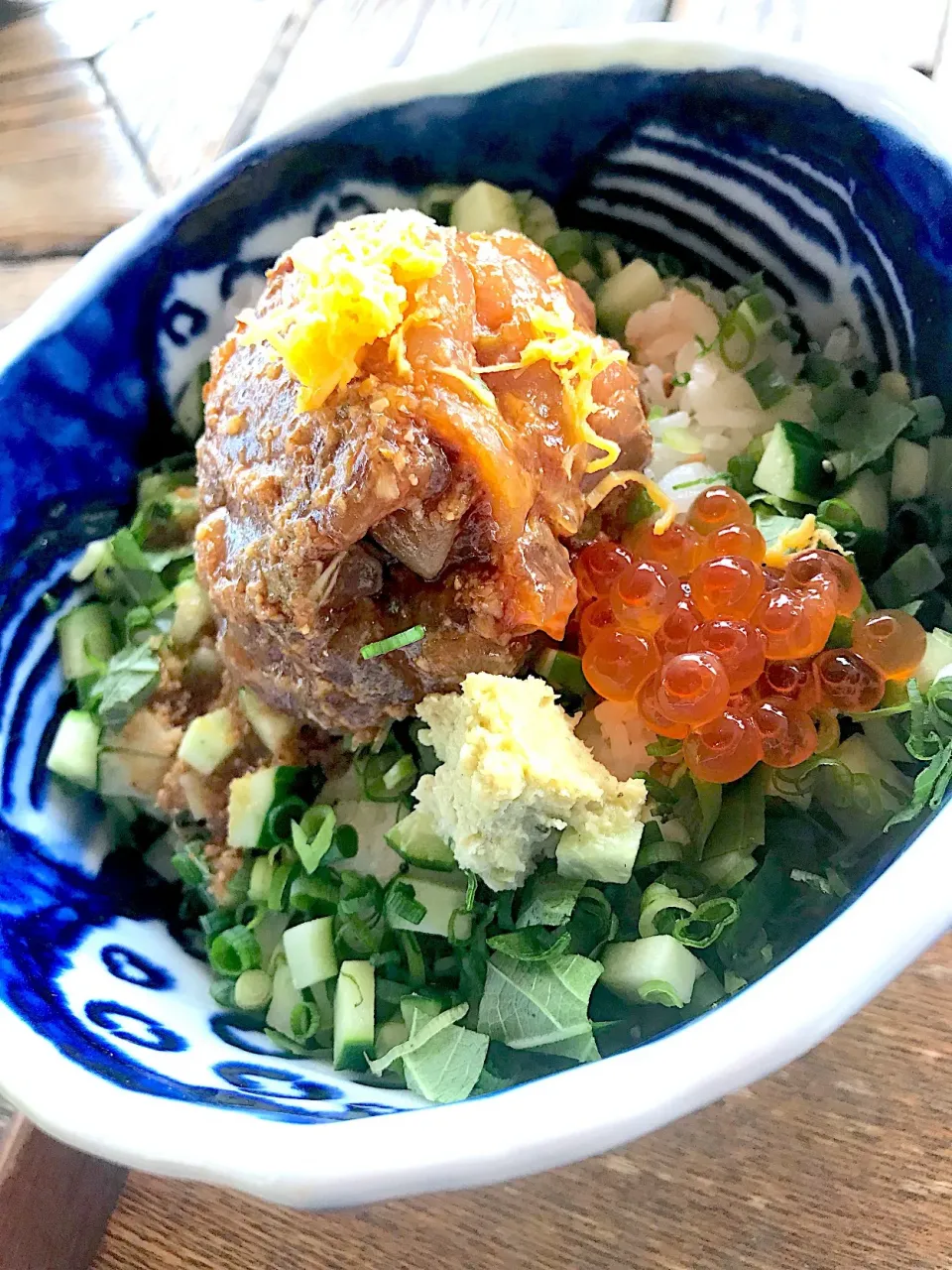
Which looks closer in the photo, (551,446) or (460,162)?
(551,446)

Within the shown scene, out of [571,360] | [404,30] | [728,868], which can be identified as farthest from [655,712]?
[404,30]

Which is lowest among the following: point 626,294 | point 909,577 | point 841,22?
point 909,577

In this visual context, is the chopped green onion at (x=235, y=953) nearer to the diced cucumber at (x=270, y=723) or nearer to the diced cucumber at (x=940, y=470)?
the diced cucumber at (x=270, y=723)

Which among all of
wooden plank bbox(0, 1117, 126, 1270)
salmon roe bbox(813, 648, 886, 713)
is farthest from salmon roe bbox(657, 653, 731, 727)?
wooden plank bbox(0, 1117, 126, 1270)

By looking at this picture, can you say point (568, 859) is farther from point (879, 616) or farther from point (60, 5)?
point (60, 5)

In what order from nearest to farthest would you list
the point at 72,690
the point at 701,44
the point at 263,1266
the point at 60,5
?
the point at 263,1266
the point at 701,44
the point at 72,690
the point at 60,5

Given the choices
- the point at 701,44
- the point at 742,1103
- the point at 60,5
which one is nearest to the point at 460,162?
the point at 701,44

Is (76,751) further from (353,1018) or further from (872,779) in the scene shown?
(872,779)
